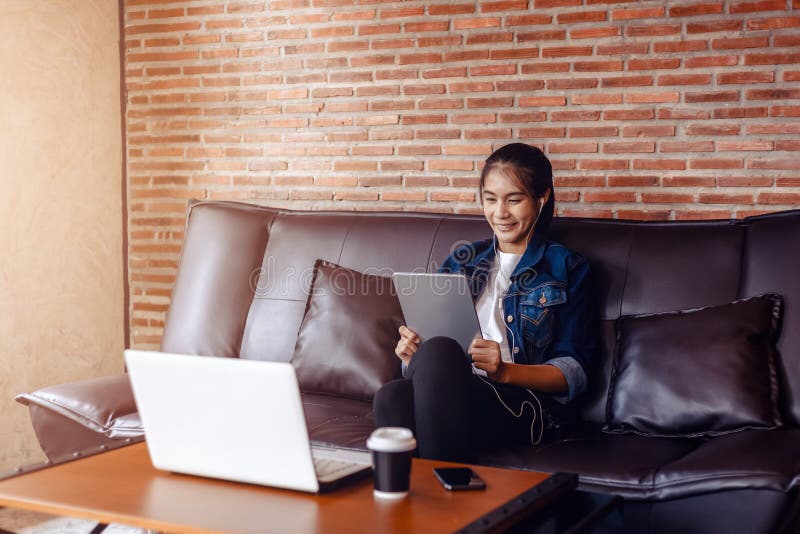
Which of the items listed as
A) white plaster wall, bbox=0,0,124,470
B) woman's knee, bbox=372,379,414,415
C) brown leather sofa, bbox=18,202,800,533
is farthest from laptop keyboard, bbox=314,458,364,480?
white plaster wall, bbox=0,0,124,470

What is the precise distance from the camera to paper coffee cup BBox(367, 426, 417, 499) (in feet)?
4.40

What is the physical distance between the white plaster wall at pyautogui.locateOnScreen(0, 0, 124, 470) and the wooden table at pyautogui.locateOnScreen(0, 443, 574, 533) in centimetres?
196

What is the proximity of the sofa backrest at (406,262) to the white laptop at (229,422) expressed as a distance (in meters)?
1.24

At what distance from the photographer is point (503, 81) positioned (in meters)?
3.15

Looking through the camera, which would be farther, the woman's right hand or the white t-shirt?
the white t-shirt

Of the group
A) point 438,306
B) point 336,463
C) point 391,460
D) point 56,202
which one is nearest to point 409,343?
point 438,306

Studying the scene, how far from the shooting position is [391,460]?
1.35 m

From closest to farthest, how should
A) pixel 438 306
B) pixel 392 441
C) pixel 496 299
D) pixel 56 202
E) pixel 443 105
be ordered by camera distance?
pixel 392 441
pixel 438 306
pixel 496 299
pixel 443 105
pixel 56 202

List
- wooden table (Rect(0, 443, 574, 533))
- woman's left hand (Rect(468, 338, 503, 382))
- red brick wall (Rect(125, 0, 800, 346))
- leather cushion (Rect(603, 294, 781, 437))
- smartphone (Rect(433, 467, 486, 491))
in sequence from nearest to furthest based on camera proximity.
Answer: wooden table (Rect(0, 443, 574, 533)) → smartphone (Rect(433, 467, 486, 491)) → woman's left hand (Rect(468, 338, 503, 382)) → leather cushion (Rect(603, 294, 781, 437)) → red brick wall (Rect(125, 0, 800, 346))

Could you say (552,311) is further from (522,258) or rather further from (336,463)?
(336,463)

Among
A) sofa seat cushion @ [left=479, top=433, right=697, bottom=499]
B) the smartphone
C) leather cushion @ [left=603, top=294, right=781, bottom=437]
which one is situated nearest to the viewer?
the smartphone

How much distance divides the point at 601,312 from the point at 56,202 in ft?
7.22

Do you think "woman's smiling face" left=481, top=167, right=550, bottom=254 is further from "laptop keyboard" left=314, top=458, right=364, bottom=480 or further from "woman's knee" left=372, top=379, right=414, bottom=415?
"laptop keyboard" left=314, top=458, right=364, bottom=480

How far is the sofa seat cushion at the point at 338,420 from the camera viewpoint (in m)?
2.21
